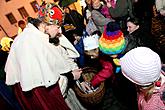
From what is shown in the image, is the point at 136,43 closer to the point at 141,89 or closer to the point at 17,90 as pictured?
the point at 141,89

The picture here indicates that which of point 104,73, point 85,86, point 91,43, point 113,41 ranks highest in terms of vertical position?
point 113,41

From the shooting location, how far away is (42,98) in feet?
9.35

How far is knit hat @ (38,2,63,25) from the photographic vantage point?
288 centimetres

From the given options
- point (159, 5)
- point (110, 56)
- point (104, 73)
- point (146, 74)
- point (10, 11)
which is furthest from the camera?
point (10, 11)

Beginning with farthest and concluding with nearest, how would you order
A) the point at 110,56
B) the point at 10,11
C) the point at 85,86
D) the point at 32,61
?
1. the point at 10,11
2. the point at 85,86
3. the point at 110,56
4. the point at 32,61

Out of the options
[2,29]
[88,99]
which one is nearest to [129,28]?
[88,99]

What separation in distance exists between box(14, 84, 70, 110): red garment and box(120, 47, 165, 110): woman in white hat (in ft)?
3.98

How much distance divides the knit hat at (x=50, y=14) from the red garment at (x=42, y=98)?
836 mm

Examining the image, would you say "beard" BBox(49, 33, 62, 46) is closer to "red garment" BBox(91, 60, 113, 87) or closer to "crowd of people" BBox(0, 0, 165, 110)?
"crowd of people" BBox(0, 0, 165, 110)

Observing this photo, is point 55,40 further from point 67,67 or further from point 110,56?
point 110,56

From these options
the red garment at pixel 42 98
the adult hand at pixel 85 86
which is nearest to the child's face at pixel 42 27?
the red garment at pixel 42 98

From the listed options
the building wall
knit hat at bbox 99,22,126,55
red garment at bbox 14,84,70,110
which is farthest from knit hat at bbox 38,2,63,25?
the building wall

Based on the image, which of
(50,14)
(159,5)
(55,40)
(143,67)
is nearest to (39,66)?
(55,40)

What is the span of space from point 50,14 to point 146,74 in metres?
1.51
